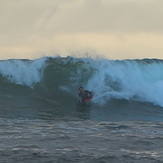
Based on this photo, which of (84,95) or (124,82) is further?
(124,82)

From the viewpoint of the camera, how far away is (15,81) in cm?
1861

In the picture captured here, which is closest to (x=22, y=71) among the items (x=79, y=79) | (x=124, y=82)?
(x=79, y=79)

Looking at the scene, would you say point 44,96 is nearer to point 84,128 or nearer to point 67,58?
point 67,58

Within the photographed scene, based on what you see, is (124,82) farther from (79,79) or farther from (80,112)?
(80,112)

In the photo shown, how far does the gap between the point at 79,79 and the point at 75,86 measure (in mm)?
979

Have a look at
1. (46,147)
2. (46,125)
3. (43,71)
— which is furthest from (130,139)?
(43,71)

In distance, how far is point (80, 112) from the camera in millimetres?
13320

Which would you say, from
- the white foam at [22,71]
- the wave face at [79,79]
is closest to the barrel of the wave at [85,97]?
the wave face at [79,79]

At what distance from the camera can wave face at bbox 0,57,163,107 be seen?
57.9ft

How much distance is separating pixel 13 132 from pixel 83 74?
11773mm

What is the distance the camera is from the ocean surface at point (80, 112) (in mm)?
6500

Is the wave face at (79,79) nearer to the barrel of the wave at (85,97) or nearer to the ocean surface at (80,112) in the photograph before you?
the ocean surface at (80,112)

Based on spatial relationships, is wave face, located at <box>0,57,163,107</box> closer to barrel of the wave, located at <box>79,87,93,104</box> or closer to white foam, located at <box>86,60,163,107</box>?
white foam, located at <box>86,60,163,107</box>

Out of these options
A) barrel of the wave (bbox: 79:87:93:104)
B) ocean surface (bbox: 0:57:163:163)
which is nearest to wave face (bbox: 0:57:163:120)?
ocean surface (bbox: 0:57:163:163)
